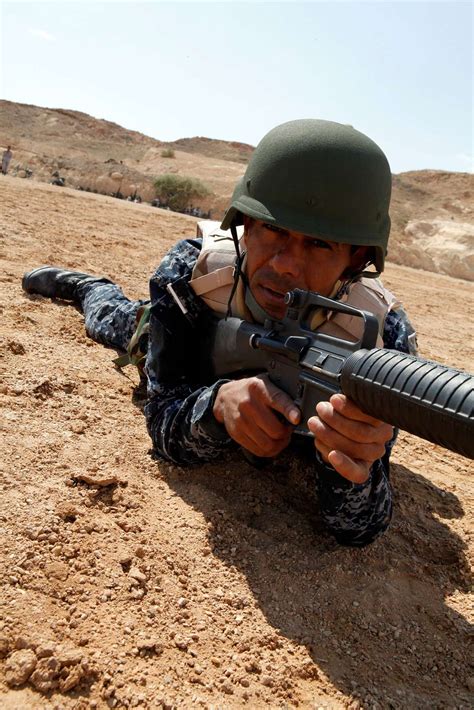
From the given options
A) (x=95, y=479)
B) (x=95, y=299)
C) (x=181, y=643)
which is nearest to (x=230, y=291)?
(x=95, y=479)

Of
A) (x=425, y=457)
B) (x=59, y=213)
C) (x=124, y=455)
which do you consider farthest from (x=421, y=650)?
(x=59, y=213)

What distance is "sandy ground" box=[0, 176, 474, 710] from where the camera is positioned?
1.56 m

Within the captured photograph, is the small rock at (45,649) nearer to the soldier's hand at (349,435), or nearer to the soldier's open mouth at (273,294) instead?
the soldier's hand at (349,435)

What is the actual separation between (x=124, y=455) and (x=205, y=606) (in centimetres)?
90

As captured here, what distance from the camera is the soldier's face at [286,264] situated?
7.14 feet

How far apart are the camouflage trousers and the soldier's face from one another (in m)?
1.53

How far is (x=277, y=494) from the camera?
2.53 meters

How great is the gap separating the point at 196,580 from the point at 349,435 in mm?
711

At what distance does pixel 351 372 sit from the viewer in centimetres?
159

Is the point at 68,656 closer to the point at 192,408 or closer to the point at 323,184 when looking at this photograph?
the point at 192,408

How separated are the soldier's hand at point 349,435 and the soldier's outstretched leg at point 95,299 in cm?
228

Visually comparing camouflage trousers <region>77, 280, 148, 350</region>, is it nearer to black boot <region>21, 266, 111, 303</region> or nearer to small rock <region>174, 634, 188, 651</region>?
black boot <region>21, 266, 111, 303</region>

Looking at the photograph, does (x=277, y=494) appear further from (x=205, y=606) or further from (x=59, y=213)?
(x=59, y=213)

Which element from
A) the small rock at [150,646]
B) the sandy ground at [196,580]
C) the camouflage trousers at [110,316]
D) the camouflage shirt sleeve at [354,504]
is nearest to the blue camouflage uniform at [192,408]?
the camouflage shirt sleeve at [354,504]
